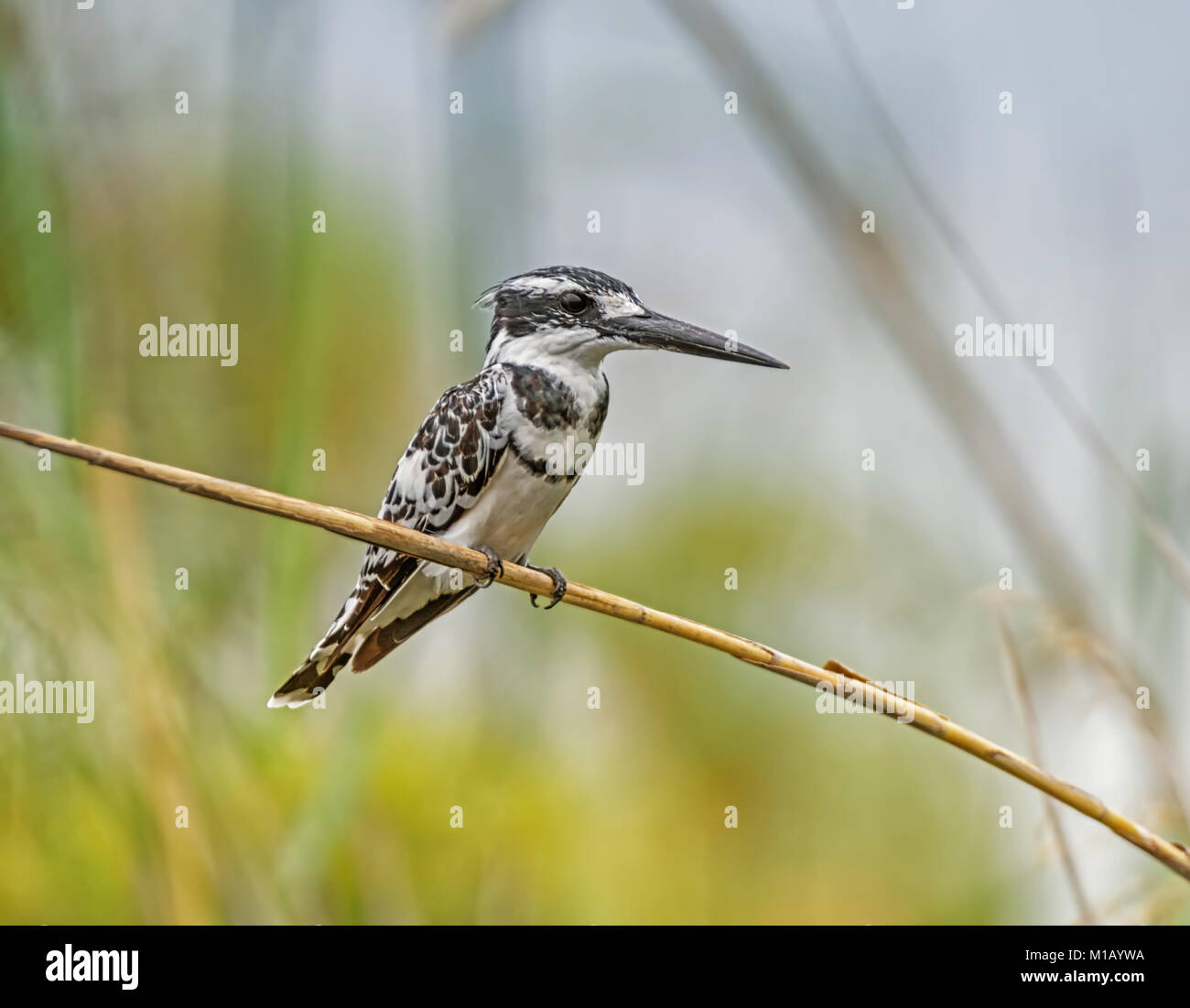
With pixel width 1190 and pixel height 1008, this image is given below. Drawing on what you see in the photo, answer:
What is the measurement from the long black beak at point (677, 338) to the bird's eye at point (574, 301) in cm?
7

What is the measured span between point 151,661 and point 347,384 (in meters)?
0.99

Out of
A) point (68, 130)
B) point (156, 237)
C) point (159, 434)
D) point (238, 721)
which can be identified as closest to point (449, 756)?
point (238, 721)

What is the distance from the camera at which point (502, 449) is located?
2.05 metres

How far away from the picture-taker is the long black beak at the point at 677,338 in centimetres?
187

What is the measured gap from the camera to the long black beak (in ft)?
6.15

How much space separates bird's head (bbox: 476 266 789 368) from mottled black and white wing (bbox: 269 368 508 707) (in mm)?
97

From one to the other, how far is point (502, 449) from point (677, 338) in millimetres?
388
